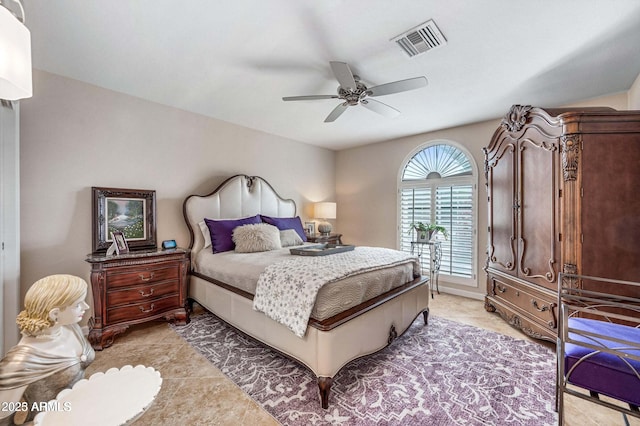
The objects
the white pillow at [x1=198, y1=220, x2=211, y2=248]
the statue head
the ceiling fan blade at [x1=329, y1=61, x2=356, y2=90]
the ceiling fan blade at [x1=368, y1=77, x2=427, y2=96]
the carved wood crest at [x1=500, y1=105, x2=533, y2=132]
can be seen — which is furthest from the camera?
the white pillow at [x1=198, y1=220, x2=211, y2=248]

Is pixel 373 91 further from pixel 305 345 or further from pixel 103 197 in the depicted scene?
pixel 103 197

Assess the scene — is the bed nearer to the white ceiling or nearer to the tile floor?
the tile floor

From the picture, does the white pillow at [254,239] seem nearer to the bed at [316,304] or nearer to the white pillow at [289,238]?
the bed at [316,304]

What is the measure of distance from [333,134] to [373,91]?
218 cm

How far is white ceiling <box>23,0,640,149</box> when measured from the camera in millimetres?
1767

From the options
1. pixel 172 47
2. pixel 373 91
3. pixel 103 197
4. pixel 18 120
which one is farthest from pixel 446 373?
pixel 18 120

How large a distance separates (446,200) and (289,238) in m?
2.59

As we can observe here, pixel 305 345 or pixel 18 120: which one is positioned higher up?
pixel 18 120

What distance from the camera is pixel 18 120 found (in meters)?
2.31

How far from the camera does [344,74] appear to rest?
2.15 m

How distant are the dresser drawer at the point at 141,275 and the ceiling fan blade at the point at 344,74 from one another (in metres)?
2.60

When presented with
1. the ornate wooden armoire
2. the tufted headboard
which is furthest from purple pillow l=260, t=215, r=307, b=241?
the ornate wooden armoire

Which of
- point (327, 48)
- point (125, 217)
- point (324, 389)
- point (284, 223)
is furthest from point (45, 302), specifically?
point (284, 223)

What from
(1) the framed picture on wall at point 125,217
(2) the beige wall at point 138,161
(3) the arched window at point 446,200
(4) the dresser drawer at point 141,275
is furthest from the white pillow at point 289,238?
(3) the arched window at point 446,200
